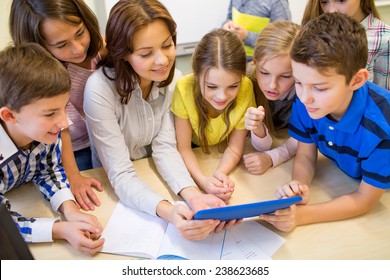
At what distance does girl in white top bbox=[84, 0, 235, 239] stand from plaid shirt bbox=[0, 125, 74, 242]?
0.42 feet

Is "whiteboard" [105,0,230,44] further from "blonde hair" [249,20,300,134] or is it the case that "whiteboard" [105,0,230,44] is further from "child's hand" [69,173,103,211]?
"child's hand" [69,173,103,211]


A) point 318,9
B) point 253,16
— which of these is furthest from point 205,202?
point 253,16

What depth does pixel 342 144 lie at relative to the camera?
977 millimetres

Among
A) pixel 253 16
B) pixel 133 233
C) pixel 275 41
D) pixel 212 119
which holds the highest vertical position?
pixel 275 41

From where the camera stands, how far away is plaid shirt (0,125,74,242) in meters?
0.86

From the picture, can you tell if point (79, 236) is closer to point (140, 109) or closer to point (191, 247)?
point (191, 247)

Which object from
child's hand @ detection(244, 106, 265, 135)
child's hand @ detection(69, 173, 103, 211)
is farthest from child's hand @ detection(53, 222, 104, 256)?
child's hand @ detection(244, 106, 265, 135)

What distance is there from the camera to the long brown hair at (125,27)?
3.19 ft

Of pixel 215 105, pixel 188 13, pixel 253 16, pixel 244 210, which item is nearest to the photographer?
pixel 244 210

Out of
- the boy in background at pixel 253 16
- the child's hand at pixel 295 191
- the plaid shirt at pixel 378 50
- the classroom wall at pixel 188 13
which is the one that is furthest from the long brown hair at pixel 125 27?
the classroom wall at pixel 188 13

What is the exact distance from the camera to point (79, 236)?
85 cm

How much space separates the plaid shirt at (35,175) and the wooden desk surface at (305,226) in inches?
1.2

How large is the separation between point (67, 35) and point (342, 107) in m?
0.79
